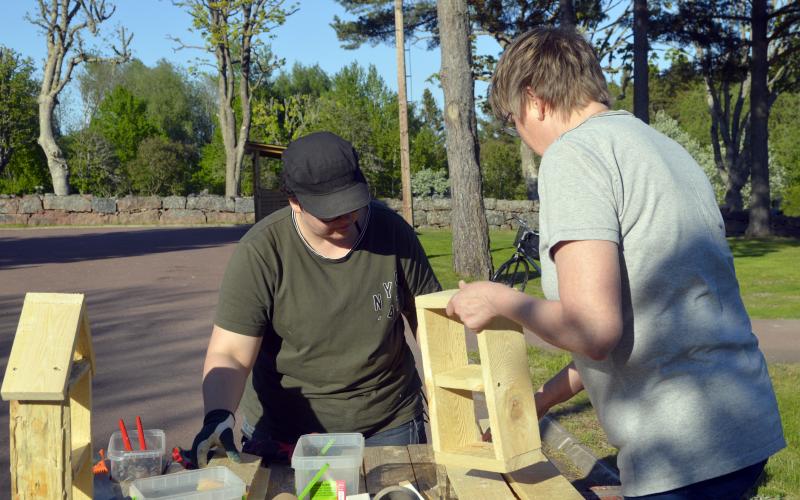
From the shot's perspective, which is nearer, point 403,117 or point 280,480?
point 280,480

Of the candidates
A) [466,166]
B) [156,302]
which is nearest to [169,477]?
[156,302]

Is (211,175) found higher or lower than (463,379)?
higher

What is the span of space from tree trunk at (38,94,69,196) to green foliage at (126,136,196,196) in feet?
44.8

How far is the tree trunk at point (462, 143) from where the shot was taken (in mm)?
12750

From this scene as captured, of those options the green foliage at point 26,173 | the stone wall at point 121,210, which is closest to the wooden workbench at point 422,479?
the stone wall at point 121,210

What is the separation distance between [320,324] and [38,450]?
1359 mm

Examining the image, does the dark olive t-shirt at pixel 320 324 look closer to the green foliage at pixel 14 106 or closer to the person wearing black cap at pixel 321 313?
the person wearing black cap at pixel 321 313

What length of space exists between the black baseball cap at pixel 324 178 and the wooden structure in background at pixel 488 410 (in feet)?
1.93

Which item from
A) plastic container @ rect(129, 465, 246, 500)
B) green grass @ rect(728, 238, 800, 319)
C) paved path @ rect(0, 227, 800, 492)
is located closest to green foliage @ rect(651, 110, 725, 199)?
green grass @ rect(728, 238, 800, 319)

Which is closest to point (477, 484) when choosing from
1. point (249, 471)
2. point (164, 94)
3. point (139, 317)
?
point (249, 471)

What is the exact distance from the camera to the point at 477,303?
196 centimetres

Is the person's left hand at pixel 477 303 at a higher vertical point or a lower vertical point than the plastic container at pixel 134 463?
higher

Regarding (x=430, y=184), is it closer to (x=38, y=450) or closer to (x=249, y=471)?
(x=249, y=471)

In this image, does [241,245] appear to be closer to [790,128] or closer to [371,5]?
[371,5]
